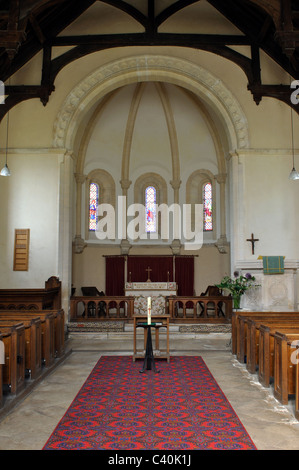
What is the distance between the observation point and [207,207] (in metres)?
17.8

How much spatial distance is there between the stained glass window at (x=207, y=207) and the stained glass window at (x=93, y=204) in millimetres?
4294

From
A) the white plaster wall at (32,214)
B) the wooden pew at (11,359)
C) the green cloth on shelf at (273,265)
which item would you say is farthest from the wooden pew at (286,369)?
the white plaster wall at (32,214)

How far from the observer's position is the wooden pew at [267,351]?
6492 mm

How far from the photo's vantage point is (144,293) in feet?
43.6

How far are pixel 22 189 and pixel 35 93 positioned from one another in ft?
8.86

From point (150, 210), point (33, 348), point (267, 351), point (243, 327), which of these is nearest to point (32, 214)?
point (150, 210)

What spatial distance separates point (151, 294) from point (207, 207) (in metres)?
5.84

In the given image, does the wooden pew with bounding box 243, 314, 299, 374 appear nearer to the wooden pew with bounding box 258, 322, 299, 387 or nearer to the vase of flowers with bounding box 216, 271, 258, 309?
the wooden pew with bounding box 258, 322, 299, 387

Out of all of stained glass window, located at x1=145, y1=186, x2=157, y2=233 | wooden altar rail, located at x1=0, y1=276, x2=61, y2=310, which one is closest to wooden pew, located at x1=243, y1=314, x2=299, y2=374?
wooden altar rail, located at x1=0, y1=276, x2=61, y2=310

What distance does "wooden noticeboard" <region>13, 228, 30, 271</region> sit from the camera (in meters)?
12.5

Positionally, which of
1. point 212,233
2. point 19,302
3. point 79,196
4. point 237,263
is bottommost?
Result: point 19,302

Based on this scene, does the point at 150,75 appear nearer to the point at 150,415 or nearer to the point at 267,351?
the point at 267,351
